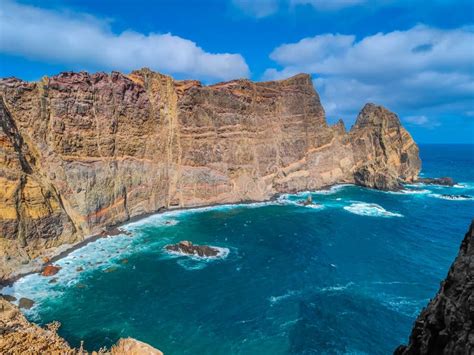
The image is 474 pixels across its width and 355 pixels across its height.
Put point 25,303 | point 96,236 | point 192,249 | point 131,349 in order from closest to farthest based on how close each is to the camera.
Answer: point 131,349, point 25,303, point 192,249, point 96,236

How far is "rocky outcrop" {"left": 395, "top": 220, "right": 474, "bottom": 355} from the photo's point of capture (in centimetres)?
1067

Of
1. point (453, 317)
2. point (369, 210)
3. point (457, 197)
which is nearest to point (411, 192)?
point (457, 197)

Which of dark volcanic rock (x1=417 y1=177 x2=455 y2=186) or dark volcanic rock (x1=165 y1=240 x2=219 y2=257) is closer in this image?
dark volcanic rock (x1=165 y1=240 x2=219 y2=257)

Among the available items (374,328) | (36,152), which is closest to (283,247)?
(374,328)

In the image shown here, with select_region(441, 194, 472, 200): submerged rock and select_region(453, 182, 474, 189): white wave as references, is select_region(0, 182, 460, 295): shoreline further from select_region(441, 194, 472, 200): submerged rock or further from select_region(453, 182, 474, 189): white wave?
select_region(453, 182, 474, 189): white wave

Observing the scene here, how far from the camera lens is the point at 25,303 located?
142 ft

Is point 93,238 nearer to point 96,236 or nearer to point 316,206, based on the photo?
point 96,236

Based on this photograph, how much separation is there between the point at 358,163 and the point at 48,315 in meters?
121

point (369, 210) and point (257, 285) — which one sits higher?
point (369, 210)

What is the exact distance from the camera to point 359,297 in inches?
1827

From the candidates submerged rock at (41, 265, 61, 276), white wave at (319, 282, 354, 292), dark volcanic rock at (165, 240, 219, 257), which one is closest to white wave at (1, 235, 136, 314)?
submerged rock at (41, 265, 61, 276)

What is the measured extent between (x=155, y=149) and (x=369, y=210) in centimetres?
6148

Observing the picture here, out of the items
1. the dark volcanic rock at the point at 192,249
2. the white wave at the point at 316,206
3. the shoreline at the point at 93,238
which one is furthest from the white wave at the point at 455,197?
the dark volcanic rock at the point at 192,249

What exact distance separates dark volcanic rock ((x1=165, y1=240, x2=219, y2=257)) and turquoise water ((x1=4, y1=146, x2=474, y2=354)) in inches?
93.9
